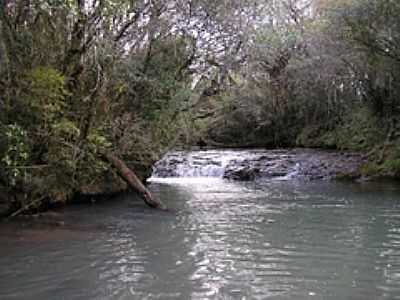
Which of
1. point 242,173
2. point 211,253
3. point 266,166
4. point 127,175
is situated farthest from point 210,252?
point 266,166

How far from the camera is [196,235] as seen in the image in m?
9.77

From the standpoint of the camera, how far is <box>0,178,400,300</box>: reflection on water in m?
6.42

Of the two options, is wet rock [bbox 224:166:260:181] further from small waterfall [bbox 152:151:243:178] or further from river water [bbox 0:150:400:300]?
river water [bbox 0:150:400:300]

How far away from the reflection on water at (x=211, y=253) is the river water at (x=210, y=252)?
0.05ft

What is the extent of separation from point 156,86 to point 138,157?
276 cm

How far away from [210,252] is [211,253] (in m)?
0.07

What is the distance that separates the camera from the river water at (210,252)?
6.42m

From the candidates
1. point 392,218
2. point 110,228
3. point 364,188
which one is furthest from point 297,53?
point 110,228

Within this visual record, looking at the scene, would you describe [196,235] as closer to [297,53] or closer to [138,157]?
[138,157]

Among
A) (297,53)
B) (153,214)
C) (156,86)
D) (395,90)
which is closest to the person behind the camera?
(153,214)

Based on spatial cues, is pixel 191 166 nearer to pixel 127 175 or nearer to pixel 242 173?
pixel 242 173

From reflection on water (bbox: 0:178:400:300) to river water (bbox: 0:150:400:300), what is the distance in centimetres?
1

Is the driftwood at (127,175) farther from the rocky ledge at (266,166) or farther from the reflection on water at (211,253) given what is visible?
the rocky ledge at (266,166)

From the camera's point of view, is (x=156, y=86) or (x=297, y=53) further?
(x=297, y=53)
